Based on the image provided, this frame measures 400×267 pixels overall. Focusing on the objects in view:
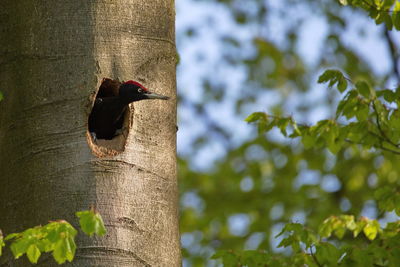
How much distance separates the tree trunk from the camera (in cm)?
294

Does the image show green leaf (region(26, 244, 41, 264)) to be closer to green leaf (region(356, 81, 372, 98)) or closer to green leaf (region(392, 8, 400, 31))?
green leaf (region(356, 81, 372, 98))

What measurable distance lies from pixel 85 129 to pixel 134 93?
36cm

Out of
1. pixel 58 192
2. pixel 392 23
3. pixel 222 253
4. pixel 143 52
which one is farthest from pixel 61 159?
pixel 392 23

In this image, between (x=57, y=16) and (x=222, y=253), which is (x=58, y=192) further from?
(x=222, y=253)

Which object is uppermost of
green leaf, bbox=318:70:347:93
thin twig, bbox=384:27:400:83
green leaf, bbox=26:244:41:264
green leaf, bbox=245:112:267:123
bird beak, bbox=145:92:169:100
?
thin twig, bbox=384:27:400:83

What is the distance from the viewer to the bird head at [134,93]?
3.19m

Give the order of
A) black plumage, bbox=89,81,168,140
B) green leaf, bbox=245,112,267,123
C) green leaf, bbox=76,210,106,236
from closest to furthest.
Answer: green leaf, bbox=76,210,106,236 < black plumage, bbox=89,81,168,140 < green leaf, bbox=245,112,267,123

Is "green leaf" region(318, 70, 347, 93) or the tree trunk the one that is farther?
"green leaf" region(318, 70, 347, 93)

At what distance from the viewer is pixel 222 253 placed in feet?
12.3

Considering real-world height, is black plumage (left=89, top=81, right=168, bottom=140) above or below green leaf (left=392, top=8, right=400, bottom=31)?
below

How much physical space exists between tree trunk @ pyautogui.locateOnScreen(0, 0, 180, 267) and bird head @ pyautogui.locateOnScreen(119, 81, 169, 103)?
38mm

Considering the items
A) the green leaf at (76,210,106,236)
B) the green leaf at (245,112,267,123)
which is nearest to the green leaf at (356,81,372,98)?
the green leaf at (245,112,267,123)

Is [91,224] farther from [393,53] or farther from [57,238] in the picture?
[393,53]

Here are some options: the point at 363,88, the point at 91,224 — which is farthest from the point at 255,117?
the point at 91,224
